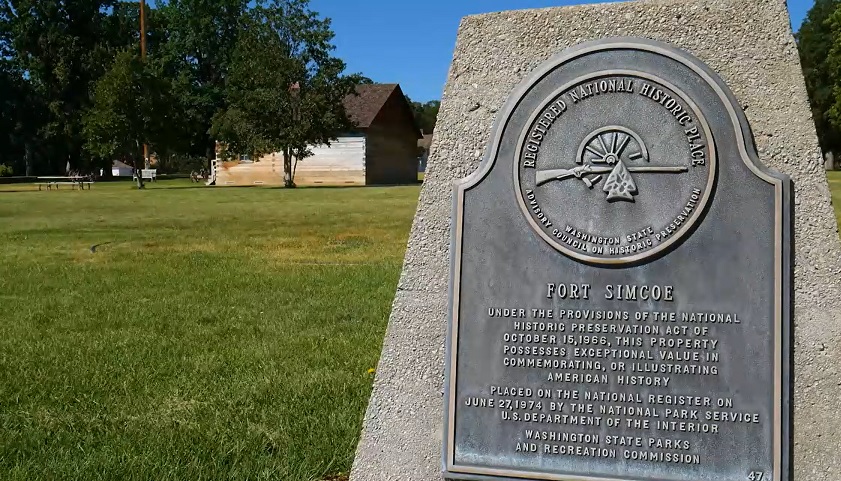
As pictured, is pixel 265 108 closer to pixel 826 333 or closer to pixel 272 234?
pixel 272 234

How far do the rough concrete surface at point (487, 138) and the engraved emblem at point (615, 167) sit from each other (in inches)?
8.0

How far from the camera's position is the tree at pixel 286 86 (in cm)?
4184

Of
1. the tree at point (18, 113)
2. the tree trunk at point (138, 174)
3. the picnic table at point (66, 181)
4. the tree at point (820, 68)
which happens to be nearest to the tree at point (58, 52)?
the tree at point (18, 113)

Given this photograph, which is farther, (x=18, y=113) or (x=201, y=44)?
(x=201, y=44)

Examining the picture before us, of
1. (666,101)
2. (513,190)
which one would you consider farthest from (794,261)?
(513,190)

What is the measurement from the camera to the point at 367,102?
50.4m

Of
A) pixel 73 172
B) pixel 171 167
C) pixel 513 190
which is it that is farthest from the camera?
pixel 171 167

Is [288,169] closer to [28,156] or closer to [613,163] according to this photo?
[28,156]

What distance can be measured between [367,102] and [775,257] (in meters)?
48.4

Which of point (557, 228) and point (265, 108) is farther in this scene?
point (265, 108)

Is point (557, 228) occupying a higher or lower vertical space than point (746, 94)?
lower

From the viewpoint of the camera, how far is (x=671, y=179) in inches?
116

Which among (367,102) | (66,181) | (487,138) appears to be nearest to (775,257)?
(487,138)

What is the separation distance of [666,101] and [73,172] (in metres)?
66.0
